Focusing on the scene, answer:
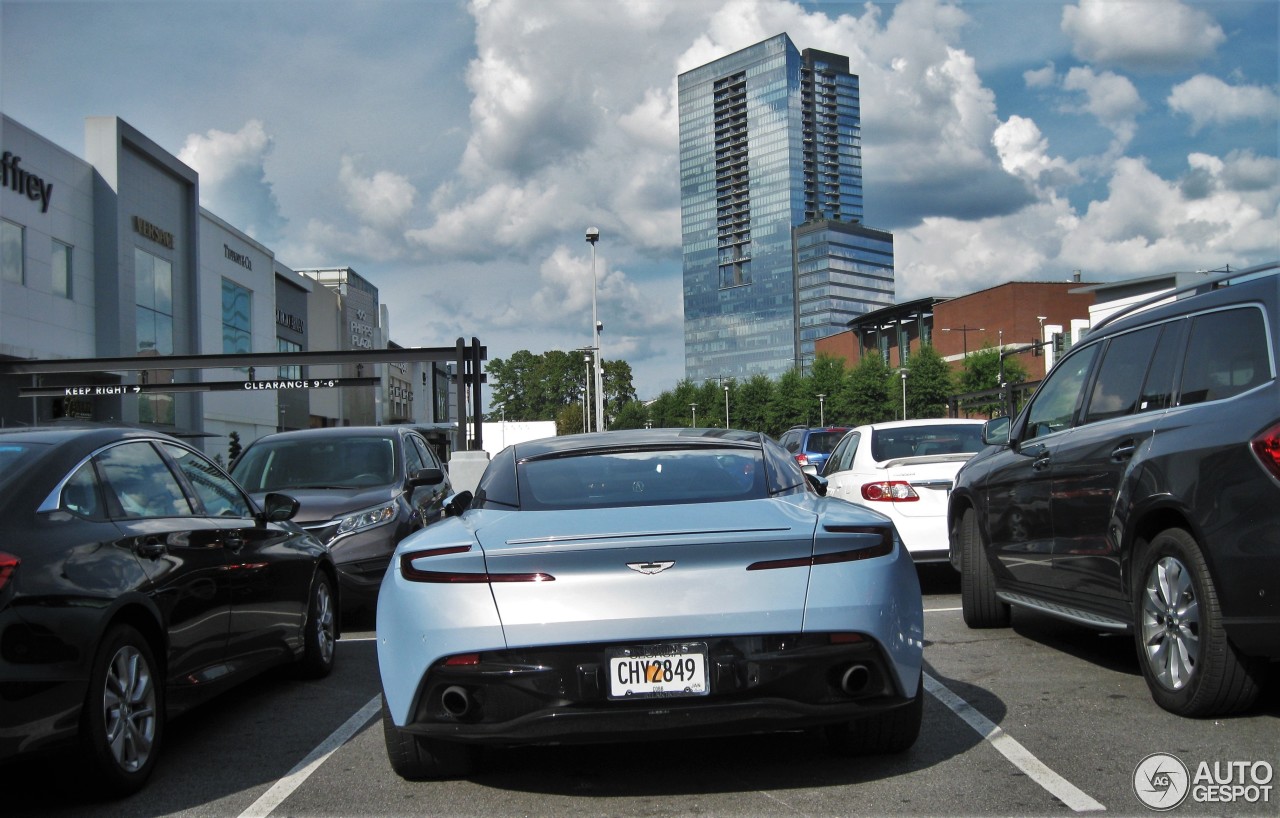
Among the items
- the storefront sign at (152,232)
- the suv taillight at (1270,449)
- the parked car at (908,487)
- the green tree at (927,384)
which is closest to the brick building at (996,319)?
the green tree at (927,384)

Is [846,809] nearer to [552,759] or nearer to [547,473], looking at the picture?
[552,759]

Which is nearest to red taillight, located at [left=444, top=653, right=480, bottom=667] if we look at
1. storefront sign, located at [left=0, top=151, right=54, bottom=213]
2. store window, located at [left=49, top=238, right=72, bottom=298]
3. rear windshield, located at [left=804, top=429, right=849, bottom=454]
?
rear windshield, located at [left=804, top=429, right=849, bottom=454]

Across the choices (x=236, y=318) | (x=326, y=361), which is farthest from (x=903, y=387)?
(x=326, y=361)

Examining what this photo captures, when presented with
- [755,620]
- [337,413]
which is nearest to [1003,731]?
[755,620]

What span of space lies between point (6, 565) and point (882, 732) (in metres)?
3.22

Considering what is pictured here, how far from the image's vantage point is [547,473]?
17.2 ft

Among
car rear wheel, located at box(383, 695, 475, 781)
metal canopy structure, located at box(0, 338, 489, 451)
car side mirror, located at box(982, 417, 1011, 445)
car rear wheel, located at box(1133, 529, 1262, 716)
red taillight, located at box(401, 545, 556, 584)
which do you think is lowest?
car rear wheel, located at box(383, 695, 475, 781)

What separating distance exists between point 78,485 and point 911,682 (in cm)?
333

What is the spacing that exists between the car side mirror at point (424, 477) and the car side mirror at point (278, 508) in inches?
147

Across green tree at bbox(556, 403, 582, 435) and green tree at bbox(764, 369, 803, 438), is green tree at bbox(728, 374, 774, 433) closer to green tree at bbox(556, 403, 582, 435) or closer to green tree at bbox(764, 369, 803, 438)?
green tree at bbox(764, 369, 803, 438)

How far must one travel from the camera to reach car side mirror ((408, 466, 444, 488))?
410 inches

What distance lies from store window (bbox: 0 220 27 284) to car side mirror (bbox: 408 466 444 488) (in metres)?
25.2

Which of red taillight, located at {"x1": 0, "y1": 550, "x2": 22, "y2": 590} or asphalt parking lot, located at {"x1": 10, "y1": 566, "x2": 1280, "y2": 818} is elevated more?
red taillight, located at {"x1": 0, "y1": 550, "x2": 22, "y2": 590}

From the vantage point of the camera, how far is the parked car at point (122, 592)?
157 inches
